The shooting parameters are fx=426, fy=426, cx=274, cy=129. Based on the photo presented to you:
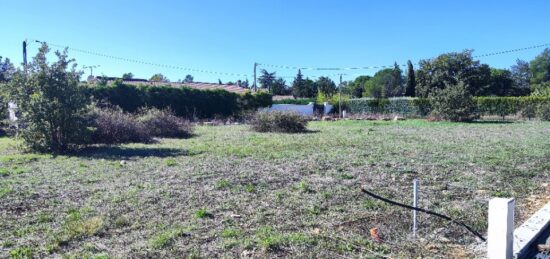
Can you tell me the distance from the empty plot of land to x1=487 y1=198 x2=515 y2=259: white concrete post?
0.35 meters

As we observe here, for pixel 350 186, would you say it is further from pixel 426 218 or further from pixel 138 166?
pixel 138 166

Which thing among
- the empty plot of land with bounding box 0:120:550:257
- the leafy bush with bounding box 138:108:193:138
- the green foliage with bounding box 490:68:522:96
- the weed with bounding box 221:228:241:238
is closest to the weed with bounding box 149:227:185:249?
the empty plot of land with bounding box 0:120:550:257

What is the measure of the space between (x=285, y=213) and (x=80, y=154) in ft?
27.3

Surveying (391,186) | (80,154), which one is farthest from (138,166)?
(391,186)

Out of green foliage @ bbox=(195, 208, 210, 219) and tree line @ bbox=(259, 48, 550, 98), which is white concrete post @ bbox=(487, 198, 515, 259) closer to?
green foliage @ bbox=(195, 208, 210, 219)

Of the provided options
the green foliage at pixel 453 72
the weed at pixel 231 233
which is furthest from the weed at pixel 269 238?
the green foliage at pixel 453 72

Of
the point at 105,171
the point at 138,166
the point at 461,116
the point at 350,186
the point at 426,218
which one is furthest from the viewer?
the point at 461,116

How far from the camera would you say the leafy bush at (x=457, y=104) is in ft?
84.7

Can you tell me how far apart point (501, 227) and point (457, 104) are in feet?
80.9

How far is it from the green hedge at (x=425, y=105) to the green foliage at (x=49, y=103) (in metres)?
27.1

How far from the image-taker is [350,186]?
20.9 feet

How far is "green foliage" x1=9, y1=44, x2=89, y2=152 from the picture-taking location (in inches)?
456

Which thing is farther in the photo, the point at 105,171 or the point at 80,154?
the point at 80,154

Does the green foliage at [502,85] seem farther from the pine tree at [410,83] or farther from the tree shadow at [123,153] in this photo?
the tree shadow at [123,153]
